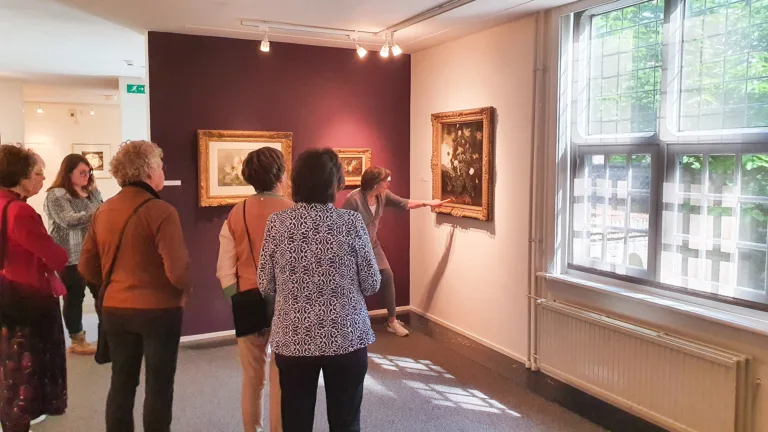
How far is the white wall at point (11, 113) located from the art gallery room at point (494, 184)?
170cm

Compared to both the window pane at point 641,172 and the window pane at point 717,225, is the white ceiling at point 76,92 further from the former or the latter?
the window pane at point 717,225

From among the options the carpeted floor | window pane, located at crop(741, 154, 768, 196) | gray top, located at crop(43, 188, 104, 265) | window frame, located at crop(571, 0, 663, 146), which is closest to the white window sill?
window pane, located at crop(741, 154, 768, 196)

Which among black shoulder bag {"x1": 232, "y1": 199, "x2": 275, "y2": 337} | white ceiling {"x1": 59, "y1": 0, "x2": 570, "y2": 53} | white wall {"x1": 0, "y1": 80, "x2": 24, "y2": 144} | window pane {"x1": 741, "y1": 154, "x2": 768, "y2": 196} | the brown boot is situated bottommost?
the brown boot

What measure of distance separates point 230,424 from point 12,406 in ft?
3.45

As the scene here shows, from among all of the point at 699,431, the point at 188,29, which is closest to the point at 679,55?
the point at 699,431

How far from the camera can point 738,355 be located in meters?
2.81

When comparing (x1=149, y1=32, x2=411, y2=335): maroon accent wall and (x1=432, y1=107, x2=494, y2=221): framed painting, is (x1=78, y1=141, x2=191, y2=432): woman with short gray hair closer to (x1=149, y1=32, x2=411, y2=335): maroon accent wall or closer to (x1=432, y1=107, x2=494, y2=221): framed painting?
(x1=149, y1=32, x2=411, y2=335): maroon accent wall

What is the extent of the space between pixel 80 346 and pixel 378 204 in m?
2.48

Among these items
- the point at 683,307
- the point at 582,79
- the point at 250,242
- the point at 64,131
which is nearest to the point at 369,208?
the point at 582,79

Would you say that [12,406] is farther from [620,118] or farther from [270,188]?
[620,118]

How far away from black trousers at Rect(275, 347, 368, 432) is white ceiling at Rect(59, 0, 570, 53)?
8.25ft

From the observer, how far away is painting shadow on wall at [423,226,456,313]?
509 centimetres

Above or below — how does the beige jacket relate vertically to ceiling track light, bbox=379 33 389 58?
below

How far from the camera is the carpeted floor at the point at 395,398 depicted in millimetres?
3309
